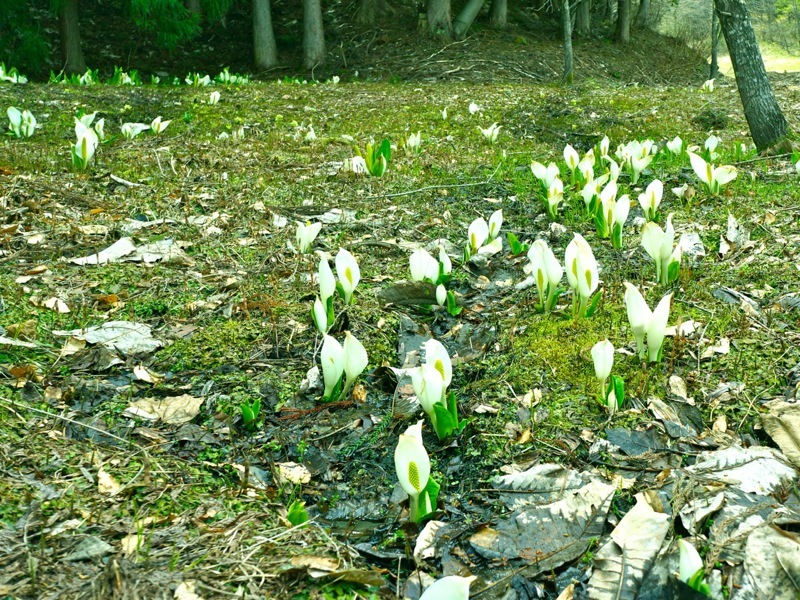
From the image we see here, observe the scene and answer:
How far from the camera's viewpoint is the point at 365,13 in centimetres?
1703

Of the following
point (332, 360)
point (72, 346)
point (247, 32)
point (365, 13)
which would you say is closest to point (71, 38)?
point (247, 32)

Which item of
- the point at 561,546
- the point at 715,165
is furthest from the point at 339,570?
the point at 715,165

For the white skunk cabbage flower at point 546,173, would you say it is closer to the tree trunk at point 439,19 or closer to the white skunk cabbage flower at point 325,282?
the white skunk cabbage flower at point 325,282

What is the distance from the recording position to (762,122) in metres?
5.49

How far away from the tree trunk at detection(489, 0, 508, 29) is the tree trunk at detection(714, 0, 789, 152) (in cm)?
1366

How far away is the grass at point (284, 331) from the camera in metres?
1.82

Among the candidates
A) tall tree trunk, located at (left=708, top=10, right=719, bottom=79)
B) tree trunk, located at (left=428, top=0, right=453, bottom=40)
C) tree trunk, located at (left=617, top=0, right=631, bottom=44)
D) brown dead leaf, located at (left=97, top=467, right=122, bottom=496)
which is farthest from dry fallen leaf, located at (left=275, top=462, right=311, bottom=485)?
tree trunk, located at (left=617, top=0, right=631, bottom=44)

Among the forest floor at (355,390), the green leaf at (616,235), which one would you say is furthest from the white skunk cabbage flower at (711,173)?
the green leaf at (616,235)

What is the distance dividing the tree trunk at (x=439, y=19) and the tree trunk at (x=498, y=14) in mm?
2214

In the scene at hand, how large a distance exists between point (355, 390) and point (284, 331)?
501 mm

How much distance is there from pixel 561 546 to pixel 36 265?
2654 mm

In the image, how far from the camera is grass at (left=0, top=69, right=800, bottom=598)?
182 cm

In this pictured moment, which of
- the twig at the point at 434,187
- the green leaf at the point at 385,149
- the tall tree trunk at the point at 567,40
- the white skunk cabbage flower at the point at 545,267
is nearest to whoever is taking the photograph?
the white skunk cabbage flower at the point at 545,267

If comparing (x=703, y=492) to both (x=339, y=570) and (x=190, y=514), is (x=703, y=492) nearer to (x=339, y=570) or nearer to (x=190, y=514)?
(x=339, y=570)
